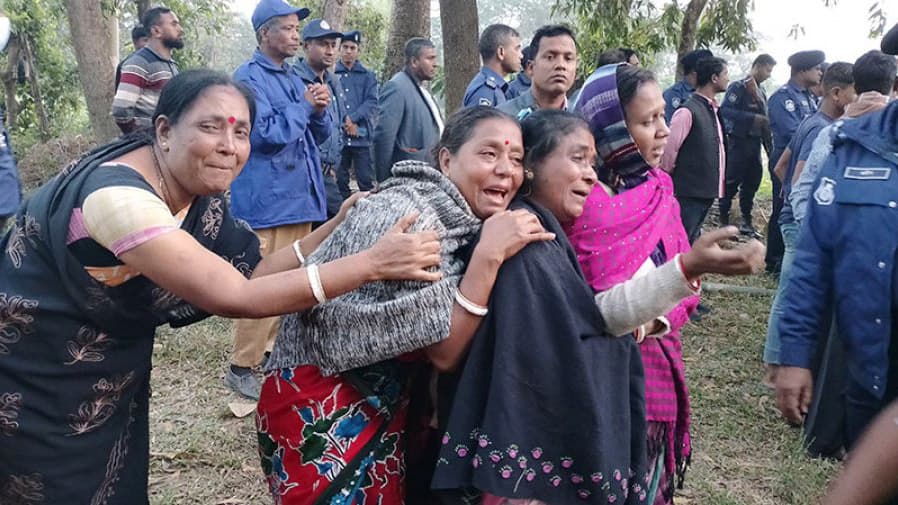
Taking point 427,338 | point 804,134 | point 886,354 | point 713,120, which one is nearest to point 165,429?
point 427,338

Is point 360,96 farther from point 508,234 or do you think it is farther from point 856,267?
point 508,234

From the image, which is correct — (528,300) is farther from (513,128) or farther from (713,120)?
(713,120)

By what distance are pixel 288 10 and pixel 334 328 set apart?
291cm

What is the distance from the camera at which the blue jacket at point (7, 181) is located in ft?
11.7

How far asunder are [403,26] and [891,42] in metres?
6.86

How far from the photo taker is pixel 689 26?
26.4ft

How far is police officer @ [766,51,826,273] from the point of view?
6.88 metres

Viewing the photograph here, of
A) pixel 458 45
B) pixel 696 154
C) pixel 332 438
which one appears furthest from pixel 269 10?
pixel 696 154

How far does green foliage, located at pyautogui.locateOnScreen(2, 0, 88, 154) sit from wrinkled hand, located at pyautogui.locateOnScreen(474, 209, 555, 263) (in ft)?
41.3

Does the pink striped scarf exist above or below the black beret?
below

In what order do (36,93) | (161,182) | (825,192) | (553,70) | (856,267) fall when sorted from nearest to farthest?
(161,182) < (856,267) < (825,192) < (553,70) < (36,93)

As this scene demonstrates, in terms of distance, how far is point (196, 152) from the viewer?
73.3 inches

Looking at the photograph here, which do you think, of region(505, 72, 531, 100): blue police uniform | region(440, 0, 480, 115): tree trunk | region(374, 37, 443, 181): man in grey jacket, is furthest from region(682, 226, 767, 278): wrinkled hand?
region(440, 0, 480, 115): tree trunk

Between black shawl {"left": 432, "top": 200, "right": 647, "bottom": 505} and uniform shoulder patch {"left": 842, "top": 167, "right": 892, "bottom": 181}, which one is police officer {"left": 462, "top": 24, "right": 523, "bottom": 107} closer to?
uniform shoulder patch {"left": 842, "top": 167, "right": 892, "bottom": 181}
